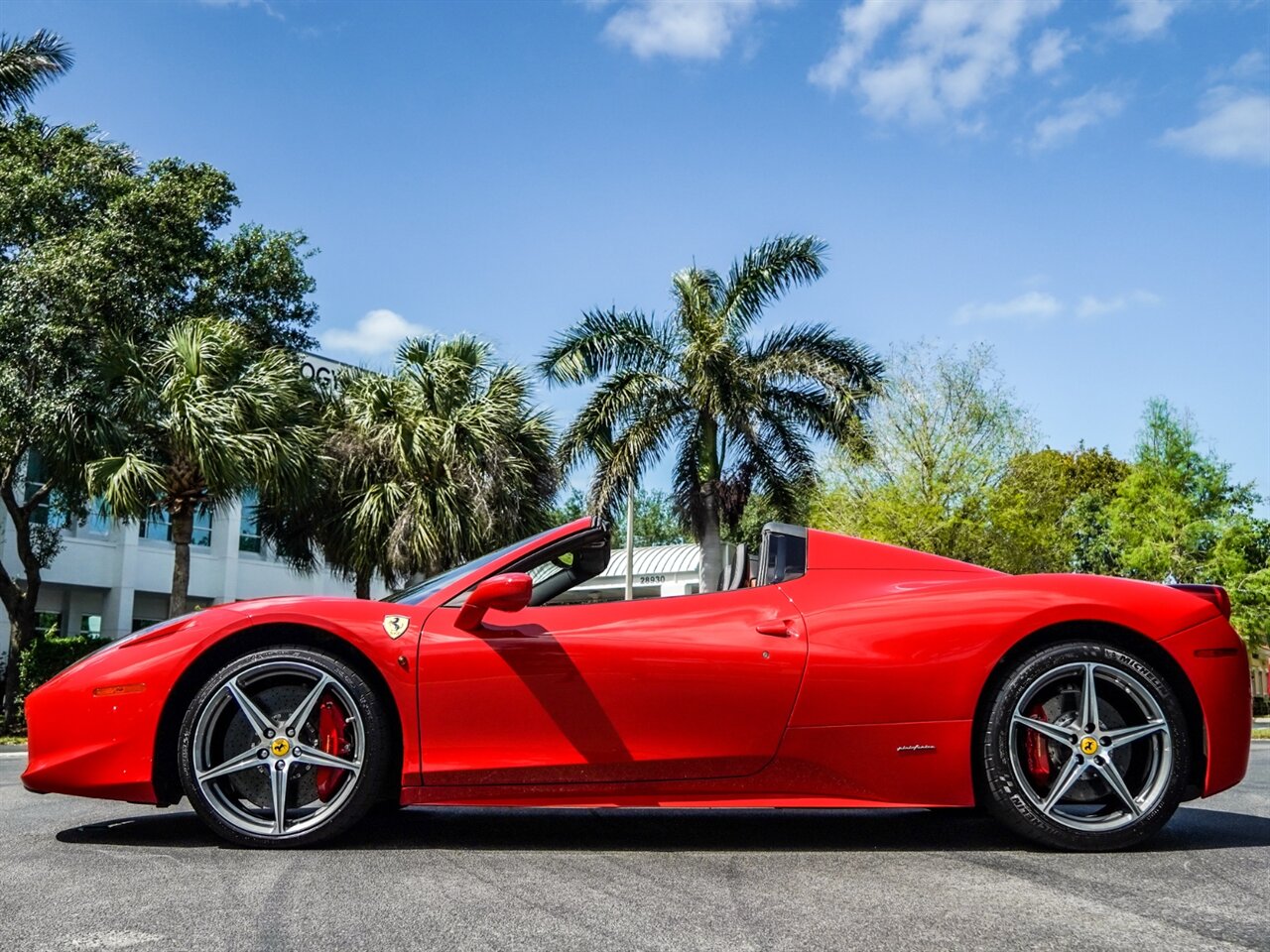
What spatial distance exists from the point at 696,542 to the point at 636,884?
19.5 metres

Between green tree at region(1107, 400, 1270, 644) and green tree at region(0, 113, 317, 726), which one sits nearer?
green tree at region(0, 113, 317, 726)

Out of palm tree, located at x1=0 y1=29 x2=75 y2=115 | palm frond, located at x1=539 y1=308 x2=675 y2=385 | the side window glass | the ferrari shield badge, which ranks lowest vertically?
the ferrari shield badge

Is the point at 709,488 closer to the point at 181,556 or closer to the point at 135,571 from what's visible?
the point at 181,556

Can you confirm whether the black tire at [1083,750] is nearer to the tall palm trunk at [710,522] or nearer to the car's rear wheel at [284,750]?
the car's rear wheel at [284,750]

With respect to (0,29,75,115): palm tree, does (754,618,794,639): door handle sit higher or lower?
lower

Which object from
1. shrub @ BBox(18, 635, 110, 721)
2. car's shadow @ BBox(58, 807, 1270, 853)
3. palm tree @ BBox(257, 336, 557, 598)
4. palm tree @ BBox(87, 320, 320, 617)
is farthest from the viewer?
palm tree @ BBox(257, 336, 557, 598)

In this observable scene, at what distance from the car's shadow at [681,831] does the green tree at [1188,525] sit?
2796 cm

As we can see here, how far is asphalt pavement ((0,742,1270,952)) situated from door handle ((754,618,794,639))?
0.71 meters

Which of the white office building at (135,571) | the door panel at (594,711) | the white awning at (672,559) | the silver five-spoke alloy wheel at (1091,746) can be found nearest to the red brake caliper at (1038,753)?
the silver five-spoke alloy wheel at (1091,746)

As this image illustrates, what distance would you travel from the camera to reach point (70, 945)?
2.58 meters

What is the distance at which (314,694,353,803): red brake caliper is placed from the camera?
153 inches

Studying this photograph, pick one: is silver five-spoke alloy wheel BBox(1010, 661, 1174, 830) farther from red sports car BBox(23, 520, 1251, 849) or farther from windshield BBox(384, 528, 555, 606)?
windshield BBox(384, 528, 555, 606)

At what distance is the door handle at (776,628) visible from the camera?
3.97 metres

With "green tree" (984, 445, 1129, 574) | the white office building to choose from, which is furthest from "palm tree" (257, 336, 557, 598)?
"green tree" (984, 445, 1129, 574)
